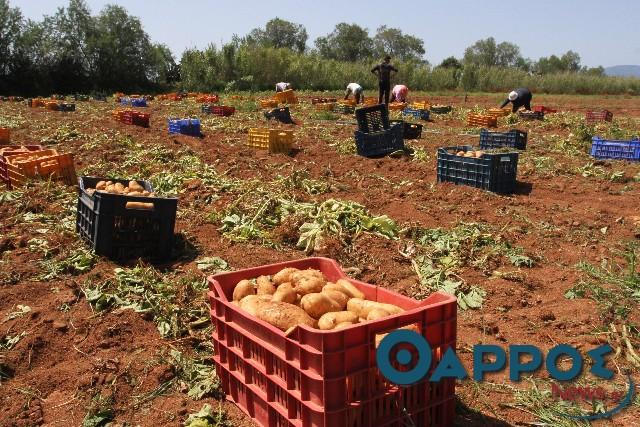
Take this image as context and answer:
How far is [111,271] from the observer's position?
5.60 metres

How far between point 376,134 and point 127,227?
317 inches

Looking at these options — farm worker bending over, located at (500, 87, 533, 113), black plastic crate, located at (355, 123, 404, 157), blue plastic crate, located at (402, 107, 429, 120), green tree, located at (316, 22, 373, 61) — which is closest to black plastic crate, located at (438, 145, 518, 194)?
black plastic crate, located at (355, 123, 404, 157)

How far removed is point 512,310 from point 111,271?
4.06m

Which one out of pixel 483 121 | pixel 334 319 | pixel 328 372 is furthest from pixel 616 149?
pixel 328 372

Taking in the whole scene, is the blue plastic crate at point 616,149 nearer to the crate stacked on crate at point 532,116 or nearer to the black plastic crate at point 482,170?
the black plastic crate at point 482,170

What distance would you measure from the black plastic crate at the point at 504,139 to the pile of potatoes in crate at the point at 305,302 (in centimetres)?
1114

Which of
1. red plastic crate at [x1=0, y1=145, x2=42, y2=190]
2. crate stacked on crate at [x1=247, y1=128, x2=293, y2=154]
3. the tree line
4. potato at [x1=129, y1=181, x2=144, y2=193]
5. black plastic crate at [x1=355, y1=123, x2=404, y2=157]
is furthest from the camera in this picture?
the tree line

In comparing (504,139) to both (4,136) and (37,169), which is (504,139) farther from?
(4,136)

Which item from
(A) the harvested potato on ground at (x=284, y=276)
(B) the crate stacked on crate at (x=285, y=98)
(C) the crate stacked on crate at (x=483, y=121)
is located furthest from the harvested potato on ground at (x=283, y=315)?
(B) the crate stacked on crate at (x=285, y=98)

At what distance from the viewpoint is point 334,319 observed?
3260 mm

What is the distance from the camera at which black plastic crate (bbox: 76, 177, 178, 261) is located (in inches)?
227

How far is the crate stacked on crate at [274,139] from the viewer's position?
13.1 m

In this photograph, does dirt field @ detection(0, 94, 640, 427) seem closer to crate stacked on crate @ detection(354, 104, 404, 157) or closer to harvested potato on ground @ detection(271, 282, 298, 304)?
harvested potato on ground @ detection(271, 282, 298, 304)

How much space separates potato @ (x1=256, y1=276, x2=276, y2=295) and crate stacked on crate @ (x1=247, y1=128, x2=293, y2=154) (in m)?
9.37
